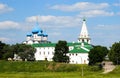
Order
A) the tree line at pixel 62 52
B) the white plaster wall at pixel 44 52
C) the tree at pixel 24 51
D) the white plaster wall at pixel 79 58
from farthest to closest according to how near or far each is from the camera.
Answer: the white plaster wall at pixel 44 52, the white plaster wall at pixel 79 58, the tree at pixel 24 51, the tree line at pixel 62 52

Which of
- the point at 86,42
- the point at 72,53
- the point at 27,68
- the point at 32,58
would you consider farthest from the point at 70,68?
the point at 86,42

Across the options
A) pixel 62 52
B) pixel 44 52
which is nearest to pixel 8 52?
pixel 62 52

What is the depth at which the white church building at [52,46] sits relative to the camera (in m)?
158

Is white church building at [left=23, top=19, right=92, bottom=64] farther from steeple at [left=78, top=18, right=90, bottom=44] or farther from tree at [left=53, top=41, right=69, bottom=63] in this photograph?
tree at [left=53, top=41, right=69, bottom=63]

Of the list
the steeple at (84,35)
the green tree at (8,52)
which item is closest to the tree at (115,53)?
the green tree at (8,52)

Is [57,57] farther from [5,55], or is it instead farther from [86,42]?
A: [86,42]

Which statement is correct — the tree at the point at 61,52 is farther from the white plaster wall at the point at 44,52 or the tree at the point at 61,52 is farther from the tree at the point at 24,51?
the white plaster wall at the point at 44,52

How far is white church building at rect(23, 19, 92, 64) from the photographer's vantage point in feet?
519

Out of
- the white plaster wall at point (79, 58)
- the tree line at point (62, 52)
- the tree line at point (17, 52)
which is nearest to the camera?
the tree line at point (62, 52)

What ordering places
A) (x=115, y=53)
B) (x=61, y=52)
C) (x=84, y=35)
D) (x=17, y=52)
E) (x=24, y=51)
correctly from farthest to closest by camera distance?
(x=84, y=35)
(x=17, y=52)
(x=24, y=51)
(x=61, y=52)
(x=115, y=53)

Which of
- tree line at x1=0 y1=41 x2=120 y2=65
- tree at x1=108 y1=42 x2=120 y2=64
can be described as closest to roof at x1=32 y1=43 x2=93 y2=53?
tree line at x1=0 y1=41 x2=120 y2=65

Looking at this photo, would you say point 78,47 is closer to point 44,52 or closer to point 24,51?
point 44,52

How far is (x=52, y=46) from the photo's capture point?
573ft

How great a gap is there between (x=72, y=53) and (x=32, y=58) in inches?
806
